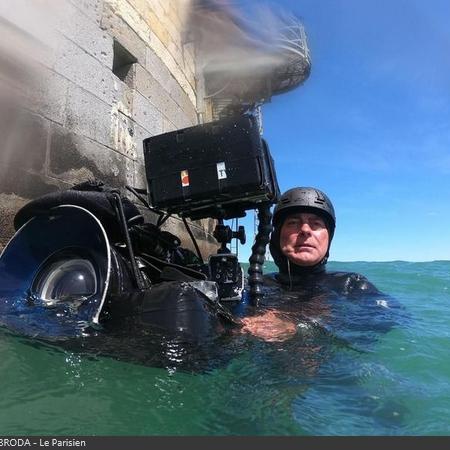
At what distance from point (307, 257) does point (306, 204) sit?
484 millimetres

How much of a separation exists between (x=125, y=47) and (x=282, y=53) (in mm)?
10422

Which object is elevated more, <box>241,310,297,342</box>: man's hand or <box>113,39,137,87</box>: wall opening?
<box>113,39,137,87</box>: wall opening

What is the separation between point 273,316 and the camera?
298 cm

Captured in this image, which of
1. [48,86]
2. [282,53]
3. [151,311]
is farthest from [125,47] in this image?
[282,53]

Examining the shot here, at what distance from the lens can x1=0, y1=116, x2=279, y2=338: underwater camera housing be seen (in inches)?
86.5

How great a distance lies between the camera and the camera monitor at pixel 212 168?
2.80 metres

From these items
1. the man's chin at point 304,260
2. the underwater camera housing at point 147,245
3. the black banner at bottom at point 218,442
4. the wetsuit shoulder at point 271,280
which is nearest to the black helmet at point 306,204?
the man's chin at point 304,260

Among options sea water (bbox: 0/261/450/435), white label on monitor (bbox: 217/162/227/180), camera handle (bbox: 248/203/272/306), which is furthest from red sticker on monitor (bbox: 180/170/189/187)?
sea water (bbox: 0/261/450/435)

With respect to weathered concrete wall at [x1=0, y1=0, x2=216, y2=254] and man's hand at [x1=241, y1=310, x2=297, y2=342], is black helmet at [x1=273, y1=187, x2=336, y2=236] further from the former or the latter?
weathered concrete wall at [x1=0, y1=0, x2=216, y2=254]

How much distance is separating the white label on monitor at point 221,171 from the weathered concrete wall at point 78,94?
180 centimetres

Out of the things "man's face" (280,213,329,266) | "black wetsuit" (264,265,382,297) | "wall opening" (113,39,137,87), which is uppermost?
"wall opening" (113,39,137,87)

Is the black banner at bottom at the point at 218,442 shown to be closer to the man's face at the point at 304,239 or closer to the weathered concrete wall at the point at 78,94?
the weathered concrete wall at the point at 78,94

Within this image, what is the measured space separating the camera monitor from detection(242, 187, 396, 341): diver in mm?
1107

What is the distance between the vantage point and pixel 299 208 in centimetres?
412
